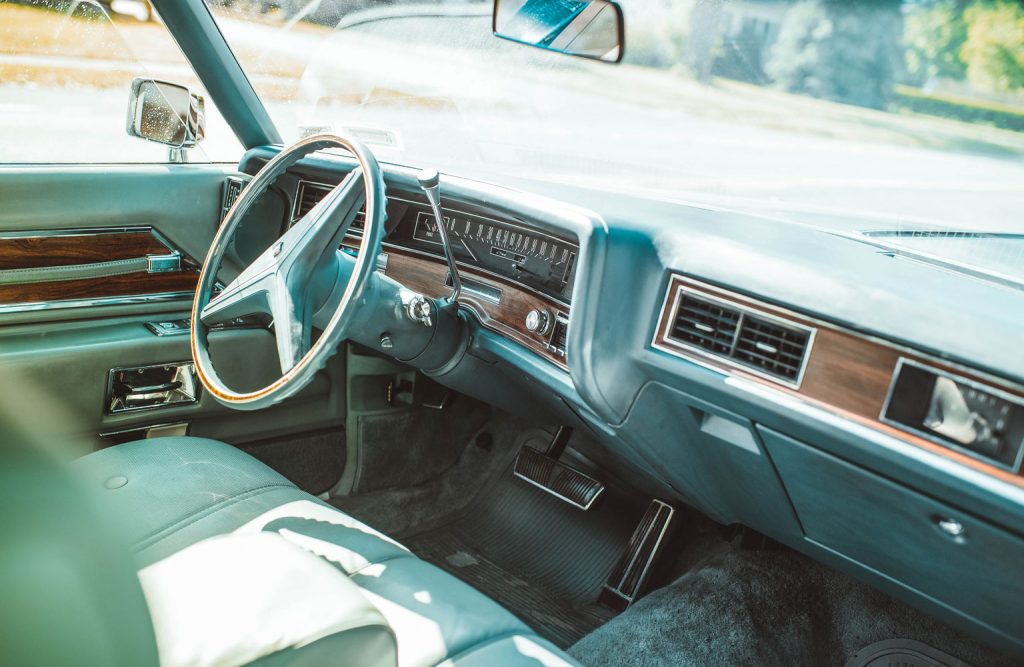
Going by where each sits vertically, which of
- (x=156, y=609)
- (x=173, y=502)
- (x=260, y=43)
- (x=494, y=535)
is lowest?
(x=494, y=535)

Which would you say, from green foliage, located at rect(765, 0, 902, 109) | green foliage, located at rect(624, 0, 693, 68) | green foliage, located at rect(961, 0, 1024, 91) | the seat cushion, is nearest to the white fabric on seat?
A: the seat cushion

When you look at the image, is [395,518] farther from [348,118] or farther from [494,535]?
[348,118]

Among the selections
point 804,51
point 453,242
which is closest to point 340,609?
point 453,242

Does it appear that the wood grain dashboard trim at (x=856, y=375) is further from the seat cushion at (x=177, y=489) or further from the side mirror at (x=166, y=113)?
the side mirror at (x=166, y=113)

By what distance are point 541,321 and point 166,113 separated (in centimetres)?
135

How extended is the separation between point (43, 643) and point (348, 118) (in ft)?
6.54

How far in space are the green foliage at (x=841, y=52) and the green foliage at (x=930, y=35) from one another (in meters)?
0.56

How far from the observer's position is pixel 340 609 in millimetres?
1139

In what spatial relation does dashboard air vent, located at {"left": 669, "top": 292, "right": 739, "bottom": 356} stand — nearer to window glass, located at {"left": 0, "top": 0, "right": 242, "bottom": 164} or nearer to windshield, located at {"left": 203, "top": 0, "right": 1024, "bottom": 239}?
windshield, located at {"left": 203, "top": 0, "right": 1024, "bottom": 239}

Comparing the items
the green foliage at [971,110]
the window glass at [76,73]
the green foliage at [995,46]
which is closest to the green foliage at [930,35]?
the green foliage at [971,110]

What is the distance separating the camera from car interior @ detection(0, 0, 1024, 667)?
123 cm

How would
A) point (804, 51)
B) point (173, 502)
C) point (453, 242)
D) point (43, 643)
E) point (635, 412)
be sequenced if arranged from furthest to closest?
point (804, 51), point (453, 242), point (635, 412), point (173, 502), point (43, 643)

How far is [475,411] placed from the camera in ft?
9.96

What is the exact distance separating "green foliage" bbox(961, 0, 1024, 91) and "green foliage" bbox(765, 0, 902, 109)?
7.18 metres
